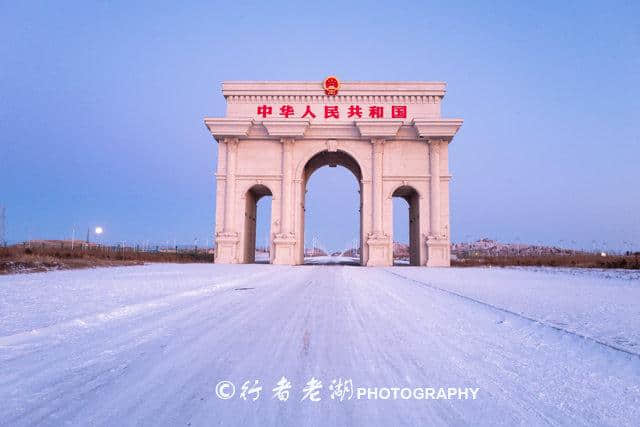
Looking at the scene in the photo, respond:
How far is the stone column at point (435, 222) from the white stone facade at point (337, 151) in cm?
7

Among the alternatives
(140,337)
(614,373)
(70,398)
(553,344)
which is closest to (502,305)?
(553,344)

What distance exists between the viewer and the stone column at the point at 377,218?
27953 mm

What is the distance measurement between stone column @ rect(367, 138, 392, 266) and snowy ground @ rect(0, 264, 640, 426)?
22.0 m

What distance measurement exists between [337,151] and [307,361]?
92.8 feet

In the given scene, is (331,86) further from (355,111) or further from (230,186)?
(230,186)

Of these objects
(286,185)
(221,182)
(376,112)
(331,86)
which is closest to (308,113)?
(331,86)

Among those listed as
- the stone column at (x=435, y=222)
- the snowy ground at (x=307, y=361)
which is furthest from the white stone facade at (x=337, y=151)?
the snowy ground at (x=307, y=361)

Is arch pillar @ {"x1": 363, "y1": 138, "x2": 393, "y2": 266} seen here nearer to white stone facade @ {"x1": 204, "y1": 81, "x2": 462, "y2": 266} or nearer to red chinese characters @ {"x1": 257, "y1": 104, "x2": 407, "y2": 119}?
white stone facade @ {"x1": 204, "y1": 81, "x2": 462, "y2": 266}

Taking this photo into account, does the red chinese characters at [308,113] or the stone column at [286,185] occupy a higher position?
the red chinese characters at [308,113]

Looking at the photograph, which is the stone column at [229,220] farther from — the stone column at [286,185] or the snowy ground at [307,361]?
the snowy ground at [307,361]

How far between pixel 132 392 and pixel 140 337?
153 centimetres

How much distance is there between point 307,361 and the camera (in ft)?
10.0

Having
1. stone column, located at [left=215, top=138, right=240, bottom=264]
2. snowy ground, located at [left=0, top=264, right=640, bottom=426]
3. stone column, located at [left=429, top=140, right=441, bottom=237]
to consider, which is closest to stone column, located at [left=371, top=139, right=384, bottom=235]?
stone column, located at [left=429, top=140, right=441, bottom=237]

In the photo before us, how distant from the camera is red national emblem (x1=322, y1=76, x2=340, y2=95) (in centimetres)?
3003
